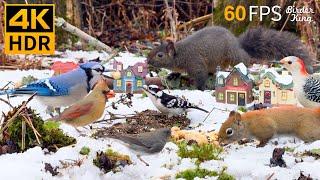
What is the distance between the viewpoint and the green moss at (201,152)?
466cm

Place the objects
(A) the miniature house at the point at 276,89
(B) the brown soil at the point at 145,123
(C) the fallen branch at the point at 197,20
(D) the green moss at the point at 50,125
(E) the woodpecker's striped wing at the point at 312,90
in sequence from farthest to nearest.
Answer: (C) the fallen branch at the point at 197,20 < (A) the miniature house at the point at 276,89 < (E) the woodpecker's striped wing at the point at 312,90 < (B) the brown soil at the point at 145,123 < (D) the green moss at the point at 50,125

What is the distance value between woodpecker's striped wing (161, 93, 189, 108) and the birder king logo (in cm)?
278

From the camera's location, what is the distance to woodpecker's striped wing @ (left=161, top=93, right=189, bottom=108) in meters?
5.87

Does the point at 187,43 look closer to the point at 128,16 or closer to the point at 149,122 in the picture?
the point at 149,122

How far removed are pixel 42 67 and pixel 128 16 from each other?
3219 mm

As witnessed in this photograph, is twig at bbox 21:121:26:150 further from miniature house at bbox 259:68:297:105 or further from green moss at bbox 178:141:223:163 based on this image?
miniature house at bbox 259:68:297:105

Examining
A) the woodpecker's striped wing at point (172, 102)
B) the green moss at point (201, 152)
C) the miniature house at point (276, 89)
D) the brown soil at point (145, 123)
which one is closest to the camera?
the green moss at point (201, 152)

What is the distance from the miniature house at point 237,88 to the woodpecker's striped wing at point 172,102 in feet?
1.89

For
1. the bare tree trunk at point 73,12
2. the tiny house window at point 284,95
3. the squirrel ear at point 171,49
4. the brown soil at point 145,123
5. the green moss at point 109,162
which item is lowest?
the brown soil at point 145,123

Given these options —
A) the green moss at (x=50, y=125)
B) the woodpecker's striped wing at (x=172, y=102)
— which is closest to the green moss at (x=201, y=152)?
the green moss at (x=50, y=125)

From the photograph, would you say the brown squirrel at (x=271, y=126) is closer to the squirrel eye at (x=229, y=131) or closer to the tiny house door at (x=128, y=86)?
the squirrel eye at (x=229, y=131)

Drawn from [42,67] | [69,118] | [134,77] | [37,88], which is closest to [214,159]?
[69,118]

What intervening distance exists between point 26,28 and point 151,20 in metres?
3.27

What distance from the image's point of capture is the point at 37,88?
5.80 metres
